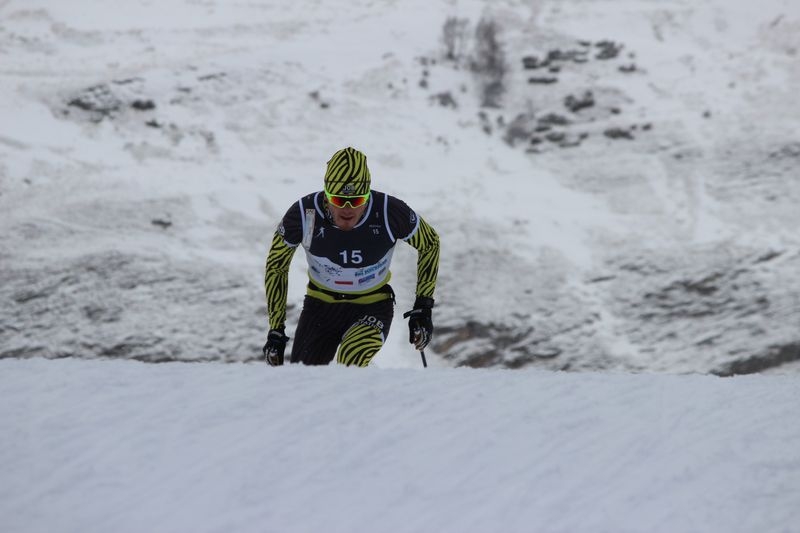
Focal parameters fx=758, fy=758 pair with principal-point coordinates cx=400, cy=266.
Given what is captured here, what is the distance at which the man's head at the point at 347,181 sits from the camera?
4758 millimetres

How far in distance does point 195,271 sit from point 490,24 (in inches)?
711

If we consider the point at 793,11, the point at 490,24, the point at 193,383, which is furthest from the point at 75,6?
the point at 193,383

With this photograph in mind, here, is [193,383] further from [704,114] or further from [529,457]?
[704,114]

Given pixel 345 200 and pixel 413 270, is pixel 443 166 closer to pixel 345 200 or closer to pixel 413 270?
pixel 413 270

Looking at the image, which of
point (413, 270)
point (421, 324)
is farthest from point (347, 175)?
point (413, 270)

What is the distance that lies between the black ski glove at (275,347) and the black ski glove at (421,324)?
0.87 m

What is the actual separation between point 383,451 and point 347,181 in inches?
95.8

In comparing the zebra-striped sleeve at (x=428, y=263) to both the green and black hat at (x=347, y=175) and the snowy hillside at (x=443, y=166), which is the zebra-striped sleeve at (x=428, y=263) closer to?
the green and black hat at (x=347, y=175)

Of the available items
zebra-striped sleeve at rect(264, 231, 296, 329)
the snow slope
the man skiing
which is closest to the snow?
the snow slope

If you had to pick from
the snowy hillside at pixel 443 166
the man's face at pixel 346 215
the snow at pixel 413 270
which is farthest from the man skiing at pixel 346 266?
the snowy hillside at pixel 443 166

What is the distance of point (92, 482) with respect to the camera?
2428mm

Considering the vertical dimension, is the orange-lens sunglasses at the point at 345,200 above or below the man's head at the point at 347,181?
below

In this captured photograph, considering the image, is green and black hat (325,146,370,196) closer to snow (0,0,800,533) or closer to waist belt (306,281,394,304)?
waist belt (306,281,394,304)

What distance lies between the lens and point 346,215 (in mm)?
5039
